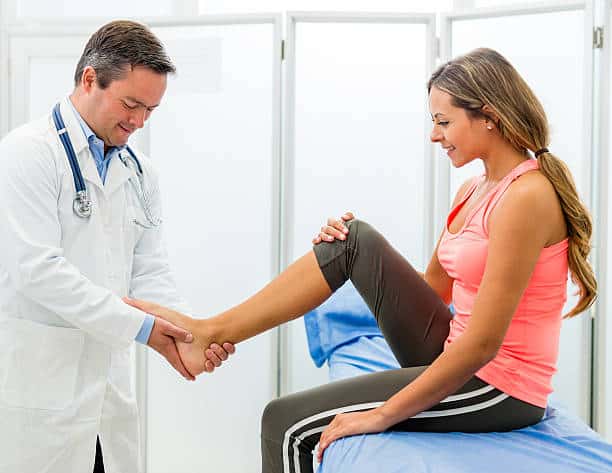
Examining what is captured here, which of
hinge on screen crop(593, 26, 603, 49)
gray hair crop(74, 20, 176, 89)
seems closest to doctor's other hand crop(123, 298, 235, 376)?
gray hair crop(74, 20, 176, 89)

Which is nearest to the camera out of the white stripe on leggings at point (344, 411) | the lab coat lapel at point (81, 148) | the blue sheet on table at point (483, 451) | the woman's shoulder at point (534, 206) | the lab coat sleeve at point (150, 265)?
the blue sheet on table at point (483, 451)

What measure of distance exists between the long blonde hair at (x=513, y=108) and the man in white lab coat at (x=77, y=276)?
0.71m

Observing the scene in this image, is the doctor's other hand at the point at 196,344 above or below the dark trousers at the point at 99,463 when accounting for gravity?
above

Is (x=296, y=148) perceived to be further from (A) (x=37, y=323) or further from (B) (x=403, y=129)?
(A) (x=37, y=323)

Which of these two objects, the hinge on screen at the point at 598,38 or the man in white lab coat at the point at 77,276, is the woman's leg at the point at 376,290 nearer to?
the man in white lab coat at the point at 77,276

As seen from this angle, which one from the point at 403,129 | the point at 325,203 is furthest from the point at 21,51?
the point at 403,129

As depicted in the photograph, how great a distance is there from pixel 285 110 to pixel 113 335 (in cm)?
126

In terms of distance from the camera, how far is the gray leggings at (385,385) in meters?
1.69

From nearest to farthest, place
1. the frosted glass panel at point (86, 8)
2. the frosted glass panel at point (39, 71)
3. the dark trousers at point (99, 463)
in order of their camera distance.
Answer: the dark trousers at point (99, 463) → the frosted glass panel at point (39, 71) → the frosted glass panel at point (86, 8)

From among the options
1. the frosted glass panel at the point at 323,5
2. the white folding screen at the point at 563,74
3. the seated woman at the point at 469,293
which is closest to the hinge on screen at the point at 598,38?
the white folding screen at the point at 563,74

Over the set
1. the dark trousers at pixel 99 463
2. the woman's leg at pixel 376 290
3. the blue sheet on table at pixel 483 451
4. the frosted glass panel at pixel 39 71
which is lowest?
the dark trousers at pixel 99 463

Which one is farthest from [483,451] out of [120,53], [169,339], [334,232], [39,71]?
[39,71]

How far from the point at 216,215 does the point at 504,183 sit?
4.48ft

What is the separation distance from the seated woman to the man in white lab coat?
19cm
